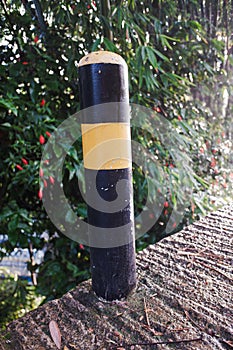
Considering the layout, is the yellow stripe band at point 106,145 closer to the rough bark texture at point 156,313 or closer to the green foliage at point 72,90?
the rough bark texture at point 156,313

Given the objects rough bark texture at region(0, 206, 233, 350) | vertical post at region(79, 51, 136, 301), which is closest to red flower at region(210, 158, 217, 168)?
rough bark texture at region(0, 206, 233, 350)

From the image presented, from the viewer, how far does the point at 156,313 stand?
2.10 feet

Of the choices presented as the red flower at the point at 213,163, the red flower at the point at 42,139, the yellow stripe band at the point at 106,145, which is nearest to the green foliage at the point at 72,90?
the red flower at the point at 42,139

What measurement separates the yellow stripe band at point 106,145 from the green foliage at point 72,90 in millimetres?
498

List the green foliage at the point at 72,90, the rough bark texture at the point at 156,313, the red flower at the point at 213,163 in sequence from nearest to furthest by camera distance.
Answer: the rough bark texture at the point at 156,313
the green foliage at the point at 72,90
the red flower at the point at 213,163

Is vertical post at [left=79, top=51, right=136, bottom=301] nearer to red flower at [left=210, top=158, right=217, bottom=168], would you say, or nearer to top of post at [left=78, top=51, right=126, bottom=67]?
top of post at [left=78, top=51, right=126, bottom=67]

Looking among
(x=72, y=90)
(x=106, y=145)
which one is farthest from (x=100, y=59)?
(x=72, y=90)

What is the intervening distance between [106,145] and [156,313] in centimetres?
39

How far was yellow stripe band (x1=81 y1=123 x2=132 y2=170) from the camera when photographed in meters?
0.65

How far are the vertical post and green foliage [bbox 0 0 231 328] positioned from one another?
50 cm

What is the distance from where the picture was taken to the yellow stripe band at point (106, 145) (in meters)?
0.65

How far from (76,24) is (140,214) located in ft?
3.29

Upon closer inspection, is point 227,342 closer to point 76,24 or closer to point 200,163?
point 76,24

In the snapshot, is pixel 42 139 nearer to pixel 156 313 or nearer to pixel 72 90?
pixel 72 90
